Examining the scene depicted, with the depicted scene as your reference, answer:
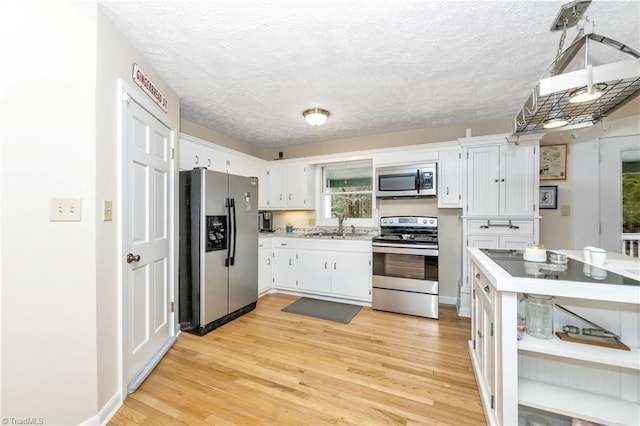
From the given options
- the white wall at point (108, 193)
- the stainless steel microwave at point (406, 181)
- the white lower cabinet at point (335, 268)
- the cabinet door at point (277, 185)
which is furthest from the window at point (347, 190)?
the white wall at point (108, 193)

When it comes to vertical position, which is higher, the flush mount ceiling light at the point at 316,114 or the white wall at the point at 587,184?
the flush mount ceiling light at the point at 316,114

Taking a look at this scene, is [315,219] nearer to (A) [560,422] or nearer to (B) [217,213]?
(B) [217,213]

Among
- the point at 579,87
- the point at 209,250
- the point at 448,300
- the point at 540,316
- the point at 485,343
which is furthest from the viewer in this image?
the point at 448,300

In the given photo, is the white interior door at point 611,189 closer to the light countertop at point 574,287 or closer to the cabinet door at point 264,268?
the light countertop at point 574,287

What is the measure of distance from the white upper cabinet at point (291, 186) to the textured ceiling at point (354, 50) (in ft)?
4.36

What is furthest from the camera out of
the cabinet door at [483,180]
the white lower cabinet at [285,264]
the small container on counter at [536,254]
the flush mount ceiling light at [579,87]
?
the white lower cabinet at [285,264]

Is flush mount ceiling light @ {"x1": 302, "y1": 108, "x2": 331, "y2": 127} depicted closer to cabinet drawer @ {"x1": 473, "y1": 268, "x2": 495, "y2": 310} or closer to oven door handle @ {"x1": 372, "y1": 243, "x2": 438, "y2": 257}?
oven door handle @ {"x1": 372, "y1": 243, "x2": 438, "y2": 257}

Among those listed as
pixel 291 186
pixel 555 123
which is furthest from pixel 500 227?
pixel 291 186

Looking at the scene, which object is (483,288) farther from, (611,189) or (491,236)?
(611,189)

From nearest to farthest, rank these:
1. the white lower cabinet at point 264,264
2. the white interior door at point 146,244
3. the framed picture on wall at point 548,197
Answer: the white interior door at point 146,244 < the framed picture on wall at point 548,197 < the white lower cabinet at point 264,264

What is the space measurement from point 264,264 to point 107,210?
247 cm

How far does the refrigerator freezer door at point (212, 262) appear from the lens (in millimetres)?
2646

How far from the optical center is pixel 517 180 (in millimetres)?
2896

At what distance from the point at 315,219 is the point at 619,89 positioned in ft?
11.9
